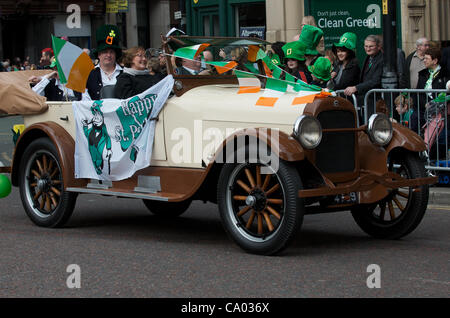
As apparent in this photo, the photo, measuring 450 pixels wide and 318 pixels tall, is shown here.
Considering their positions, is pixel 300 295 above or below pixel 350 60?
below

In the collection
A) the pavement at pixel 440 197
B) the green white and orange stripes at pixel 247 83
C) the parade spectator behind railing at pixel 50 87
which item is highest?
the parade spectator behind railing at pixel 50 87

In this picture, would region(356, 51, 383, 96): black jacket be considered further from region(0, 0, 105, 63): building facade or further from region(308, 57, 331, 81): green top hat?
region(0, 0, 105, 63): building facade

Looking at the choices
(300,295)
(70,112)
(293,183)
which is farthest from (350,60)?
(300,295)

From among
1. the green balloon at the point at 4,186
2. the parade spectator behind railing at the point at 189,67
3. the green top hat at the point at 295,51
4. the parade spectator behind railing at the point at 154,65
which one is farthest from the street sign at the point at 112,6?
the parade spectator behind railing at the point at 189,67

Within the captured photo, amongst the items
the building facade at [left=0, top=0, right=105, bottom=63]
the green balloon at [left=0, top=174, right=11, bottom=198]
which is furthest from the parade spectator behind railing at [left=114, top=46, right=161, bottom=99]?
the building facade at [left=0, top=0, right=105, bottom=63]

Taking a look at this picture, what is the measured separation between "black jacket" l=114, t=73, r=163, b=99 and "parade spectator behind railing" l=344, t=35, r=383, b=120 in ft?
11.7

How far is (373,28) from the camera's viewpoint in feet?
61.3

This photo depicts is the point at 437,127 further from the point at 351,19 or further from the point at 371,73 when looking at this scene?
the point at 351,19

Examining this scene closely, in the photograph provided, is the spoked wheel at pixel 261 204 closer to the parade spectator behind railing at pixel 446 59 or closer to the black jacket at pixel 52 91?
the black jacket at pixel 52 91

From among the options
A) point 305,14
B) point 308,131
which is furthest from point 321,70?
point 305,14

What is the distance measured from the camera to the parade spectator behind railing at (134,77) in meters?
8.79

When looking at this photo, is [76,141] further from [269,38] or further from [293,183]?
[269,38]

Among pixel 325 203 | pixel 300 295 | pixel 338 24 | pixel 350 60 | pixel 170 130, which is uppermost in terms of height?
pixel 338 24

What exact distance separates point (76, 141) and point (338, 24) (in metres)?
10.9
